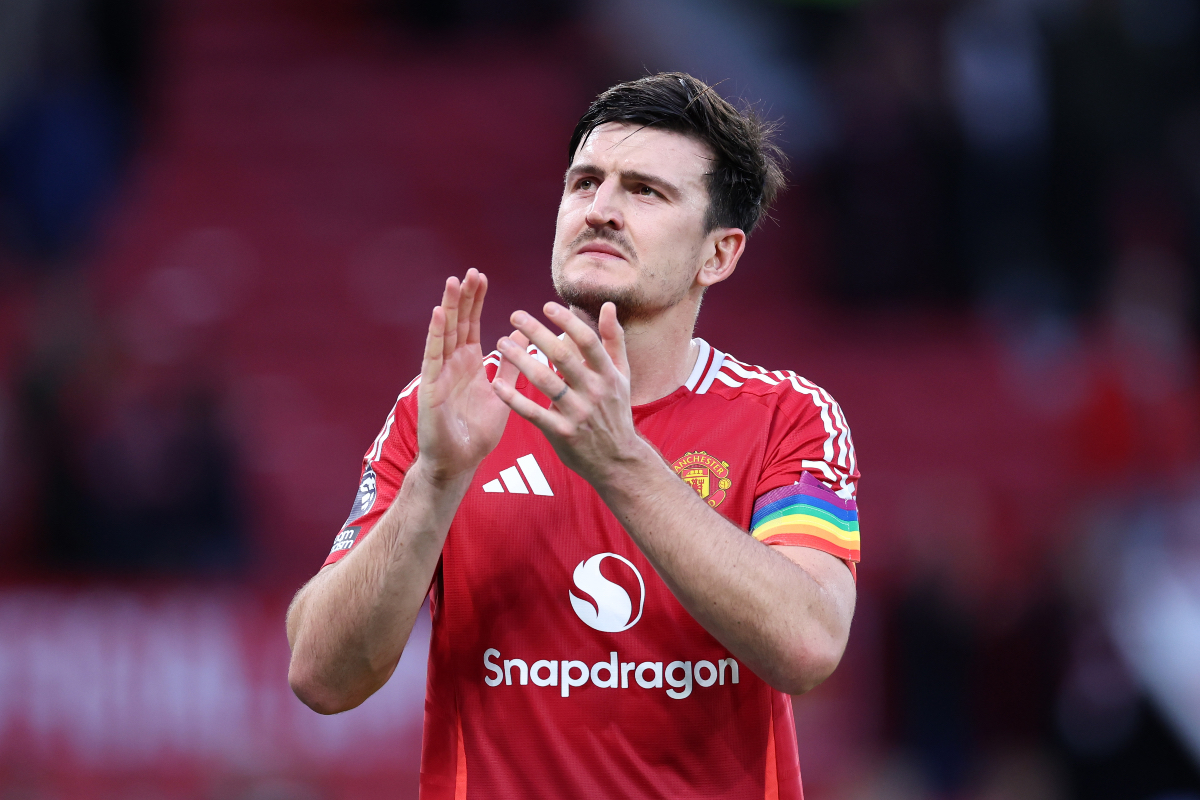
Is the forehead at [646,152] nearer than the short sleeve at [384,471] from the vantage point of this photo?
No

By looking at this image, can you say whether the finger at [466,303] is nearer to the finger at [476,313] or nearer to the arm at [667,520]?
the finger at [476,313]

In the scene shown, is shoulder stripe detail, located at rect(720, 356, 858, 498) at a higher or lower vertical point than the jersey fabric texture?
higher

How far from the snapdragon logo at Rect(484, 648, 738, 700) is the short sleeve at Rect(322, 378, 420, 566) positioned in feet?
1.65

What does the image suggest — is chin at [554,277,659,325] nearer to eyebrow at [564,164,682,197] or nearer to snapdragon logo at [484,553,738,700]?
eyebrow at [564,164,682,197]

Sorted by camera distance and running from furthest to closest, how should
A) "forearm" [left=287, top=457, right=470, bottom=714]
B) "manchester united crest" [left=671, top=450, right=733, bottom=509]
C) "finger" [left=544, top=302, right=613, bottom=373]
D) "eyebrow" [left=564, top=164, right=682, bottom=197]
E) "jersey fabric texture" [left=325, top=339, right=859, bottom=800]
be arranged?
"eyebrow" [left=564, top=164, right=682, bottom=197] < "manchester united crest" [left=671, top=450, right=733, bottom=509] < "jersey fabric texture" [left=325, top=339, right=859, bottom=800] < "forearm" [left=287, top=457, right=470, bottom=714] < "finger" [left=544, top=302, right=613, bottom=373]

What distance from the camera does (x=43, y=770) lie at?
25.9 feet

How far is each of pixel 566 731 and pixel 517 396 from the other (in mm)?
922

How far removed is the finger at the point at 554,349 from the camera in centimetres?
277

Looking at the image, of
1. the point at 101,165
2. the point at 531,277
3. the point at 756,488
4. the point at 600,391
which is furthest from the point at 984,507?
the point at 101,165

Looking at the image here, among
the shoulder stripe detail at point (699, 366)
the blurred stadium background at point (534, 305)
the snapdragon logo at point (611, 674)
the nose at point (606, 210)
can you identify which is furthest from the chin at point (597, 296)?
the blurred stadium background at point (534, 305)

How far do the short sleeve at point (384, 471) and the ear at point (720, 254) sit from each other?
3.02ft

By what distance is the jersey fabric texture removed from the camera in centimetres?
323

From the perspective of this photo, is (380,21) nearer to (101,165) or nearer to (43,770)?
(101,165)

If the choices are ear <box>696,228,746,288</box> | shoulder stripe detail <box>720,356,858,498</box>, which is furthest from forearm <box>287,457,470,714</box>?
ear <box>696,228,746,288</box>
